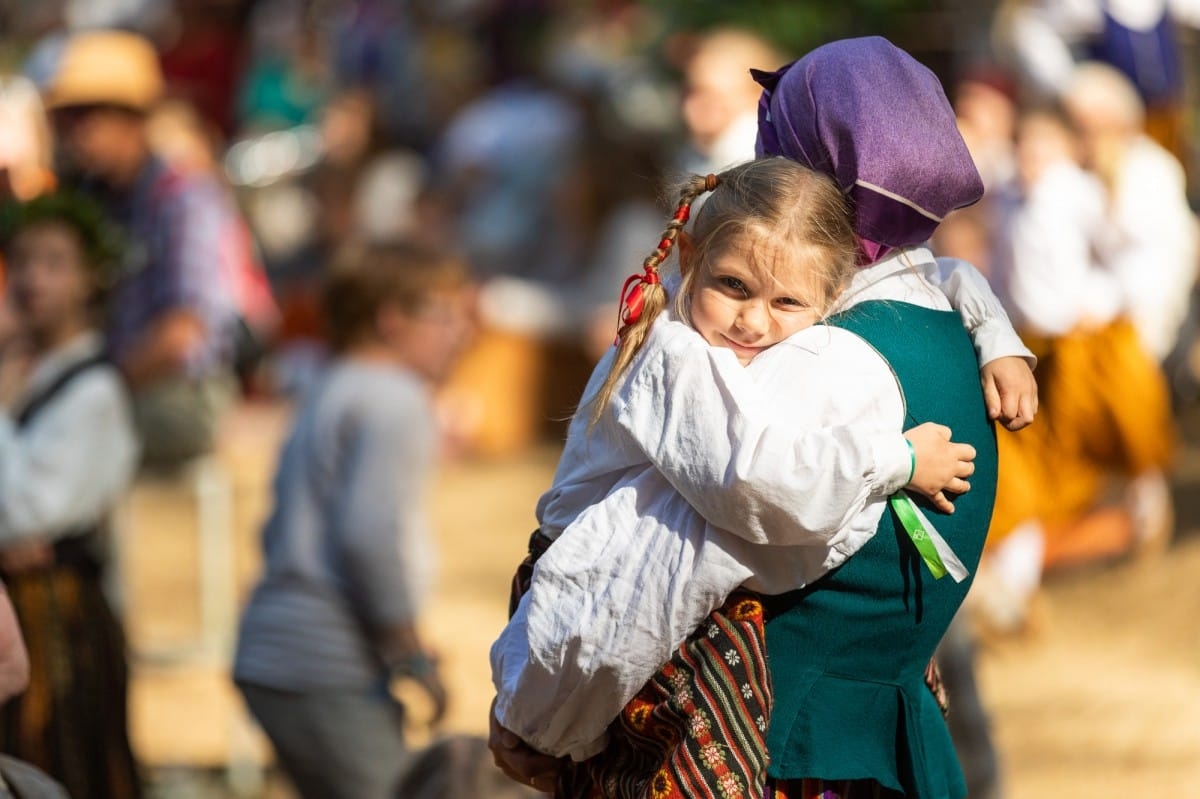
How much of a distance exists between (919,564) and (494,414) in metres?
8.30

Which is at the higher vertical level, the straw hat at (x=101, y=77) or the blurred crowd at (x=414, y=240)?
the straw hat at (x=101, y=77)

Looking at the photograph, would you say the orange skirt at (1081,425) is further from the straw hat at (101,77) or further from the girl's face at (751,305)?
the girl's face at (751,305)

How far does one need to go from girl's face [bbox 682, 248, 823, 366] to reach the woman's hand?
0.63 metres

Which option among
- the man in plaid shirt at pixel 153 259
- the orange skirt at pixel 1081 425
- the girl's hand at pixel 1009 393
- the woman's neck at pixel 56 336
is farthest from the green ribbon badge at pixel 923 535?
the man in plaid shirt at pixel 153 259

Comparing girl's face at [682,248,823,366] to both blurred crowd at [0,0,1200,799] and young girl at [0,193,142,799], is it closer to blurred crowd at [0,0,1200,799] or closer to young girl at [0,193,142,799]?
blurred crowd at [0,0,1200,799]

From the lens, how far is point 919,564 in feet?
7.63

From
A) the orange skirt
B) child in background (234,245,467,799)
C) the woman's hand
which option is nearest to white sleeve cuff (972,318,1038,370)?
the woman's hand

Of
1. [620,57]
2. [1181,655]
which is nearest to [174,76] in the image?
[620,57]

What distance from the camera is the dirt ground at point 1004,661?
5.71 metres

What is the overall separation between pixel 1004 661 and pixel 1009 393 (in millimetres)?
4548

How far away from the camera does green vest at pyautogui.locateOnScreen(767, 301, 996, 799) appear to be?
2.29 metres

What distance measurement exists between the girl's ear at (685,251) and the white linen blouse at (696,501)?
105mm

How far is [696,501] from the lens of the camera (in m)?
2.18

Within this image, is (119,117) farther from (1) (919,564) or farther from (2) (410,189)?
(2) (410,189)
